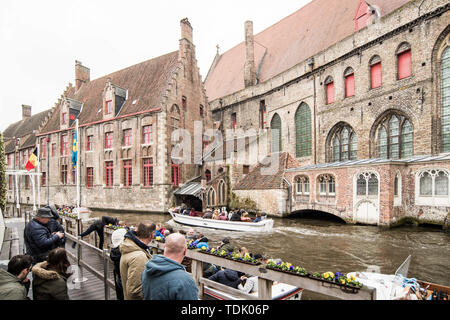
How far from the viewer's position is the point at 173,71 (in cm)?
2041

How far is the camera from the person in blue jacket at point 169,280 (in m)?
1.90

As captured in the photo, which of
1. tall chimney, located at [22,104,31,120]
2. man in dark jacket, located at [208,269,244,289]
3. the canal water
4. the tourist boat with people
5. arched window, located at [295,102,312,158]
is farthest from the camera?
tall chimney, located at [22,104,31,120]

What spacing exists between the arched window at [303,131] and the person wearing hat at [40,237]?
61.0ft

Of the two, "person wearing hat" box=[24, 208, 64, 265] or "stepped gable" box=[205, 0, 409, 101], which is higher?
"stepped gable" box=[205, 0, 409, 101]

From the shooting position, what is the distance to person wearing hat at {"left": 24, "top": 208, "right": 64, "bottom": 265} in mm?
3889

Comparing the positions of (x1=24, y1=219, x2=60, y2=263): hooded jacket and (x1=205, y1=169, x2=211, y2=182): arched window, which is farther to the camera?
(x1=205, y1=169, x2=211, y2=182): arched window

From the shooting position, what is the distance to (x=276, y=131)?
23547 mm

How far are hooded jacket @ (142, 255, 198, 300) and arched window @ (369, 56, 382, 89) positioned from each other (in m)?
17.4

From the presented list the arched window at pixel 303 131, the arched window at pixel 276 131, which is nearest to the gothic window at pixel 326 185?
the arched window at pixel 303 131

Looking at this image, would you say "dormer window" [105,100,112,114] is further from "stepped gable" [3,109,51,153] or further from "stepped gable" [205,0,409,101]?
"stepped gable" [3,109,51,153]

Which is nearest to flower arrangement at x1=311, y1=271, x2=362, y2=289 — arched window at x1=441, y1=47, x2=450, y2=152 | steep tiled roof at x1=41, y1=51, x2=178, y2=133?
arched window at x1=441, y1=47, x2=450, y2=152

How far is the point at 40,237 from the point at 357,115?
683 inches

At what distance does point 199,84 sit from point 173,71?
10.6 ft
